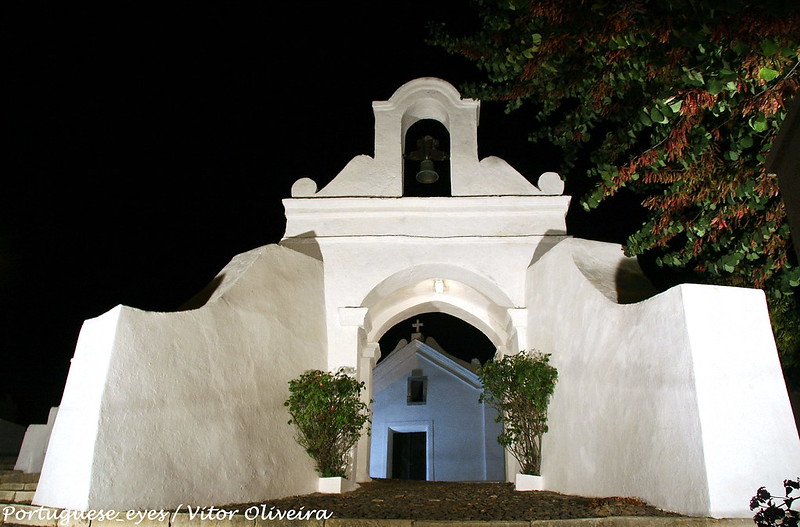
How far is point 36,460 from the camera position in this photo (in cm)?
669

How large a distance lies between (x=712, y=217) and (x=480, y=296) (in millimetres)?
4047

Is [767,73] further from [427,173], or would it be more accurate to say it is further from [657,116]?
[427,173]

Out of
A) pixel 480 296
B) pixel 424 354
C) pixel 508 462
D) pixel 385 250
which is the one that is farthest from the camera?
pixel 424 354

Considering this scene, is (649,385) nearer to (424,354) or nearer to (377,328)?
(377,328)

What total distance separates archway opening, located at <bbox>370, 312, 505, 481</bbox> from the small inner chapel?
6.55 m

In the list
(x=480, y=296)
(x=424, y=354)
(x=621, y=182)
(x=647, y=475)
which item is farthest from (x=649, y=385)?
(x=424, y=354)

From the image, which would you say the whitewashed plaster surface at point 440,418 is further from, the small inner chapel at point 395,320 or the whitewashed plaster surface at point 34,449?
the whitewashed plaster surface at point 34,449

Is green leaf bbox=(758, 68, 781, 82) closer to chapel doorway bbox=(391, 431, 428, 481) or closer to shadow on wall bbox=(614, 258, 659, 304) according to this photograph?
shadow on wall bbox=(614, 258, 659, 304)

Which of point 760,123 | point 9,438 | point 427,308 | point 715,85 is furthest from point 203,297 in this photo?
point 9,438

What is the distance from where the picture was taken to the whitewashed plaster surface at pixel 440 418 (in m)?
15.4

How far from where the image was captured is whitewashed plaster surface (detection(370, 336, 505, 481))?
15.4m

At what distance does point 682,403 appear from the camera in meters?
4.26

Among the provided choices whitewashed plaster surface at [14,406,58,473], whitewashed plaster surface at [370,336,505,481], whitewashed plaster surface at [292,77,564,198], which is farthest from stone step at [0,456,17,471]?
whitewashed plaster surface at [370,336,505,481]

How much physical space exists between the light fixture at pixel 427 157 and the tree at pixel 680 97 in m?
1.59
